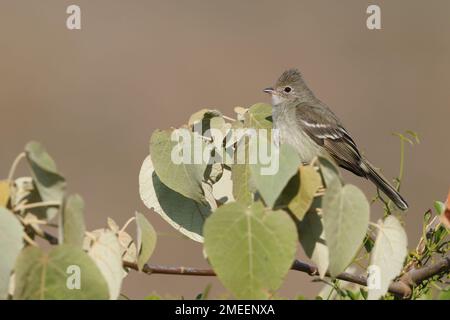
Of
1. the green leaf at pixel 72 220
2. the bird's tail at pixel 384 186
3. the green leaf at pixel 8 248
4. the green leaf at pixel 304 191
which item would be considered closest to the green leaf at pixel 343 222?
the green leaf at pixel 304 191

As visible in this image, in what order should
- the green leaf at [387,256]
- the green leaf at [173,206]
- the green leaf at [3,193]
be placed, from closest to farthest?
the green leaf at [3,193] → the green leaf at [387,256] → the green leaf at [173,206]

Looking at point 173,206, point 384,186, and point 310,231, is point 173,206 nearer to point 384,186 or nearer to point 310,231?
point 310,231

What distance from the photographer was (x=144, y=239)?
223 centimetres

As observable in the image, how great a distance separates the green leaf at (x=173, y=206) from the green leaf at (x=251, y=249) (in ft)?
2.04

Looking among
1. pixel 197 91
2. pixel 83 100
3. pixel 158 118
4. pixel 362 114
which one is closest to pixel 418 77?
pixel 362 114

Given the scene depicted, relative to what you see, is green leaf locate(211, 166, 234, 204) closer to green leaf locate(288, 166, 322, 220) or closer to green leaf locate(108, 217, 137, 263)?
green leaf locate(108, 217, 137, 263)

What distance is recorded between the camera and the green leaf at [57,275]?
1.90m

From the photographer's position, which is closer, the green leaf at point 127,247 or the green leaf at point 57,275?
the green leaf at point 57,275

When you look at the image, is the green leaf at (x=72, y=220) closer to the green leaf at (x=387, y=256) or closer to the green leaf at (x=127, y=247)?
the green leaf at (x=127, y=247)

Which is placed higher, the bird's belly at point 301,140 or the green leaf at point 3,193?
the green leaf at point 3,193

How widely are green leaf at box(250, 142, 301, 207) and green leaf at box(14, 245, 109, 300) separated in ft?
1.57

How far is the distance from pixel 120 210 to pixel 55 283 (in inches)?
260

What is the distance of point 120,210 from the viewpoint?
8492 millimetres

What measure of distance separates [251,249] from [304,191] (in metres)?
0.23
